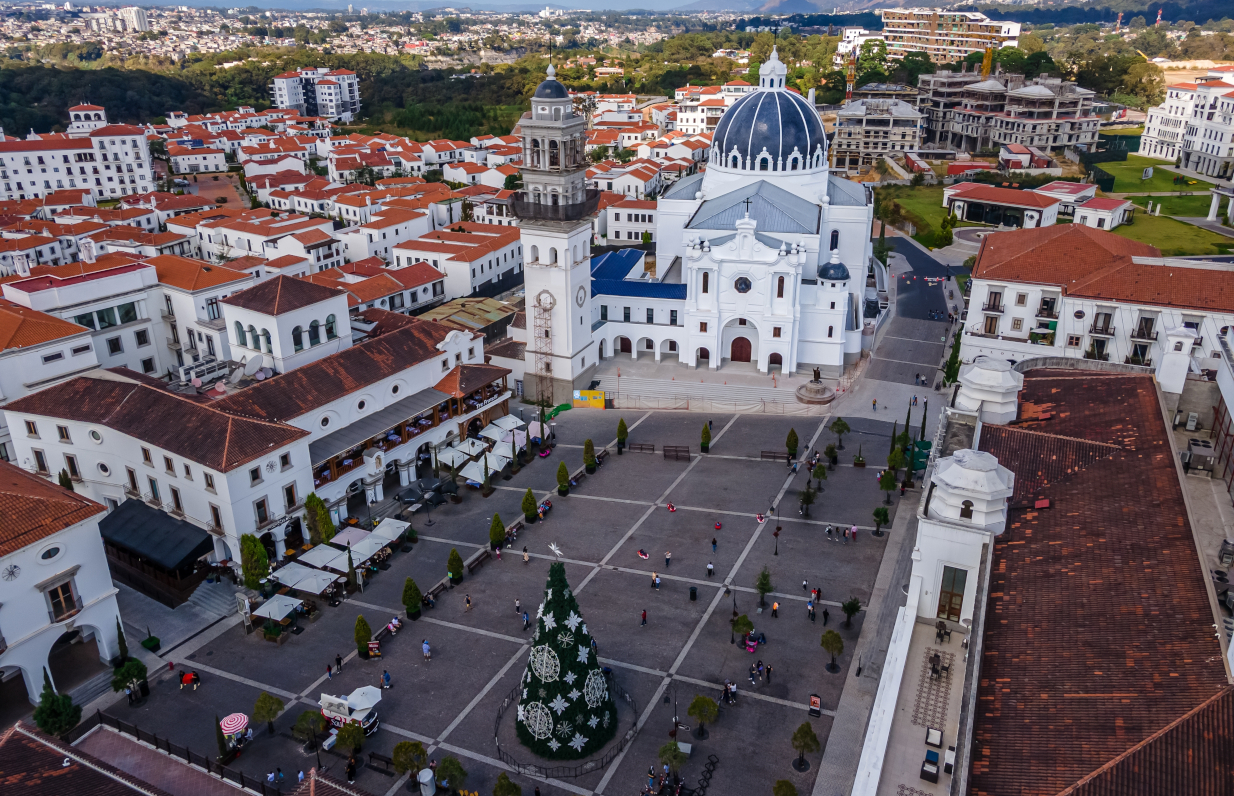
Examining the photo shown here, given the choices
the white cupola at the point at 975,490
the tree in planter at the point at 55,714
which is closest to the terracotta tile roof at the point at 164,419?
the tree in planter at the point at 55,714

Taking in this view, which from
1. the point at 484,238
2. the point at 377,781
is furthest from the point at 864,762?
the point at 484,238

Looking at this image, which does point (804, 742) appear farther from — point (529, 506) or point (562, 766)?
point (529, 506)

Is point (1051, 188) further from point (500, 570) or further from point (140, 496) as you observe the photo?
point (140, 496)

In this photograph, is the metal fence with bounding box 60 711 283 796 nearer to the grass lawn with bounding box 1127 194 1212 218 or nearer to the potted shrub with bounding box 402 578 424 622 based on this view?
the potted shrub with bounding box 402 578 424 622

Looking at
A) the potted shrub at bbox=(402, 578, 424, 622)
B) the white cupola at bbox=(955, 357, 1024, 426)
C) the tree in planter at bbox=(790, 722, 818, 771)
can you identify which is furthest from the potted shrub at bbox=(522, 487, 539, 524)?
the white cupola at bbox=(955, 357, 1024, 426)

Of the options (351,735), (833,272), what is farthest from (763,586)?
(833,272)

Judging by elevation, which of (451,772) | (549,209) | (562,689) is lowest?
(451,772)

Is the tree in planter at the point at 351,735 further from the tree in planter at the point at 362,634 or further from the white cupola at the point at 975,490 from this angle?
the white cupola at the point at 975,490
